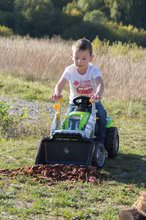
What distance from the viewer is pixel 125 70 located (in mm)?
13477

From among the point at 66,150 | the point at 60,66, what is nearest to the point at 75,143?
the point at 66,150

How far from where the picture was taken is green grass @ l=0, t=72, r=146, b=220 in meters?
4.88

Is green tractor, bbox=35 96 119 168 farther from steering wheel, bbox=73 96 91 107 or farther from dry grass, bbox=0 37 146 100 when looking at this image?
dry grass, bbox=0 37 146 100

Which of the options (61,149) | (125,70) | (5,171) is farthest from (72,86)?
(125,70)

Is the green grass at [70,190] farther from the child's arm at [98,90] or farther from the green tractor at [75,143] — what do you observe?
the child's arm at [98,90]

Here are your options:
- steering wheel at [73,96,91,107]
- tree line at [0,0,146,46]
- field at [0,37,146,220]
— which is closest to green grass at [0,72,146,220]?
field at [0,37,146,220]

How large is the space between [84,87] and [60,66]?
897cm

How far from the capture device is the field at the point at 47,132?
5.07 meters

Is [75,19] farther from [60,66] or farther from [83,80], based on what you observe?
[83,80]

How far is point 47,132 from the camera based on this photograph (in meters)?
8.62

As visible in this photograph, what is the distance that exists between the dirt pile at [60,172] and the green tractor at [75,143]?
0.18 metres

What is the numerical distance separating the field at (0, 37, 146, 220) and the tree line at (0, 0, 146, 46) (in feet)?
72.6

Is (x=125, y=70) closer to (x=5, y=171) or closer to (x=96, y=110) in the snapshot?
(x=96, y=110)

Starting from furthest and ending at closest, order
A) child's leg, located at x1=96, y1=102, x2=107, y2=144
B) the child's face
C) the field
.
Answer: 1. child's leg, located at x1=96, y1=102, x2=107, y2=144
2. the child's face
3. the field
